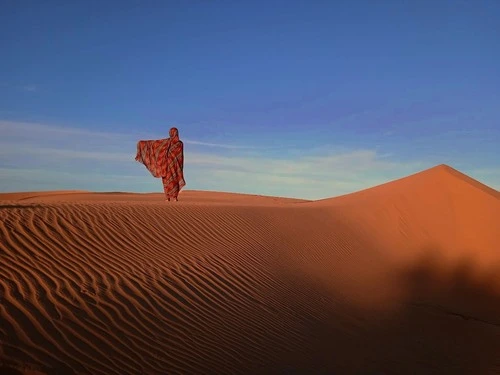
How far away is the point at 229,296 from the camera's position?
9.02m

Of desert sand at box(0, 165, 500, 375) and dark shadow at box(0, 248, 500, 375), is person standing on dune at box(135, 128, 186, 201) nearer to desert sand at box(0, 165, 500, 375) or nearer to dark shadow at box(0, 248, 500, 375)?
desert sand at box(0, 165, 500, 375)

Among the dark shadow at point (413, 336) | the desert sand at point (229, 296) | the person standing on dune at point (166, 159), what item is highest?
the person standing on dune at point (166, 159)

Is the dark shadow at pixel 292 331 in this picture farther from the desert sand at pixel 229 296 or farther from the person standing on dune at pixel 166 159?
the person standing on dune at pixel 166 159

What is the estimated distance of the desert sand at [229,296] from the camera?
6.15 metres

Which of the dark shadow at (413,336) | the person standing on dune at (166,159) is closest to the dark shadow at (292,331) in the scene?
the dark shadow at (413,336)

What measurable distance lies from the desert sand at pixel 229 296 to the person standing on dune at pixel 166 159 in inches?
161

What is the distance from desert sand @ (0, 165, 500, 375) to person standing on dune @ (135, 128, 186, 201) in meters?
4.09

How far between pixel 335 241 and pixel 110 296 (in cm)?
1001

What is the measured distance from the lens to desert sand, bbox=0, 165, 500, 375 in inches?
242

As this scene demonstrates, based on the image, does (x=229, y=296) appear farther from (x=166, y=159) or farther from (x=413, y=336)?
(x=166, y=159)

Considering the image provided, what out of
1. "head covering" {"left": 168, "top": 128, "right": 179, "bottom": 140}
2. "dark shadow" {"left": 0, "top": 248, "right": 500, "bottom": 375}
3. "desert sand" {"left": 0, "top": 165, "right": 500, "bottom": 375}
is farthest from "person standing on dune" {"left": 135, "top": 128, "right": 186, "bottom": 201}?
"dark shadow" {"left": 0, "top": 248, "right": 500, "bottom": 375}

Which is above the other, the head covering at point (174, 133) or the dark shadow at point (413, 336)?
the head covering at point (174, 133)

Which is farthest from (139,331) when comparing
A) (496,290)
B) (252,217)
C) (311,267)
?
(496,290)

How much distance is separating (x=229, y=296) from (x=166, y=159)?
36.3ft
